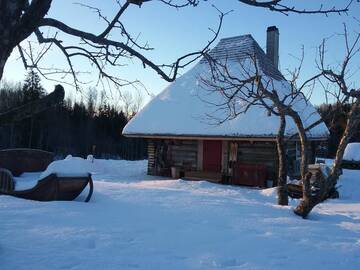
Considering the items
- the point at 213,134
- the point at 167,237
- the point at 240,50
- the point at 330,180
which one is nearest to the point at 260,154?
the point at 213,134

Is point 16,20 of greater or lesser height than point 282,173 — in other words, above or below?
above

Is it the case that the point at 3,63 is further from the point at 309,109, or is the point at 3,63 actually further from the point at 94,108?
the point at 94,108

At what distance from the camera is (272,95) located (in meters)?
8.73

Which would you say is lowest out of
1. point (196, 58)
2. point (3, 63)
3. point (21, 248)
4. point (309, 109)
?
point (21, 248)

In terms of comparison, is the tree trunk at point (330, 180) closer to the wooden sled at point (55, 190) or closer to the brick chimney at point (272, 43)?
the wooden sled at point (55, 190)

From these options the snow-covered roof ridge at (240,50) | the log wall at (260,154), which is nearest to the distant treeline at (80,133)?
the snow-covered roof ridge at (240,50)

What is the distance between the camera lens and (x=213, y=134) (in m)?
17.4

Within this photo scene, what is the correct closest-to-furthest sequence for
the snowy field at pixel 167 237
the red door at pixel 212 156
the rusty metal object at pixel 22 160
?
the snowy field at pixel 167 237, the rusty metal object at pixel 22 160, the red door at pixel 212 156

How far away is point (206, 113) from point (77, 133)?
3431cm

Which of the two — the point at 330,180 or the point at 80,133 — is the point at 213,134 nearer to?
the point at 330,180

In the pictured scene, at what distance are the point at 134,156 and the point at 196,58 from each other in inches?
1939

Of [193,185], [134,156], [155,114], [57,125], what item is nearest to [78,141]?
[57,125]

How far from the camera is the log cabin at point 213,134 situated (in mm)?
17281

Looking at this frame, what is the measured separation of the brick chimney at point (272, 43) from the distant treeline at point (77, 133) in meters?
25.7
